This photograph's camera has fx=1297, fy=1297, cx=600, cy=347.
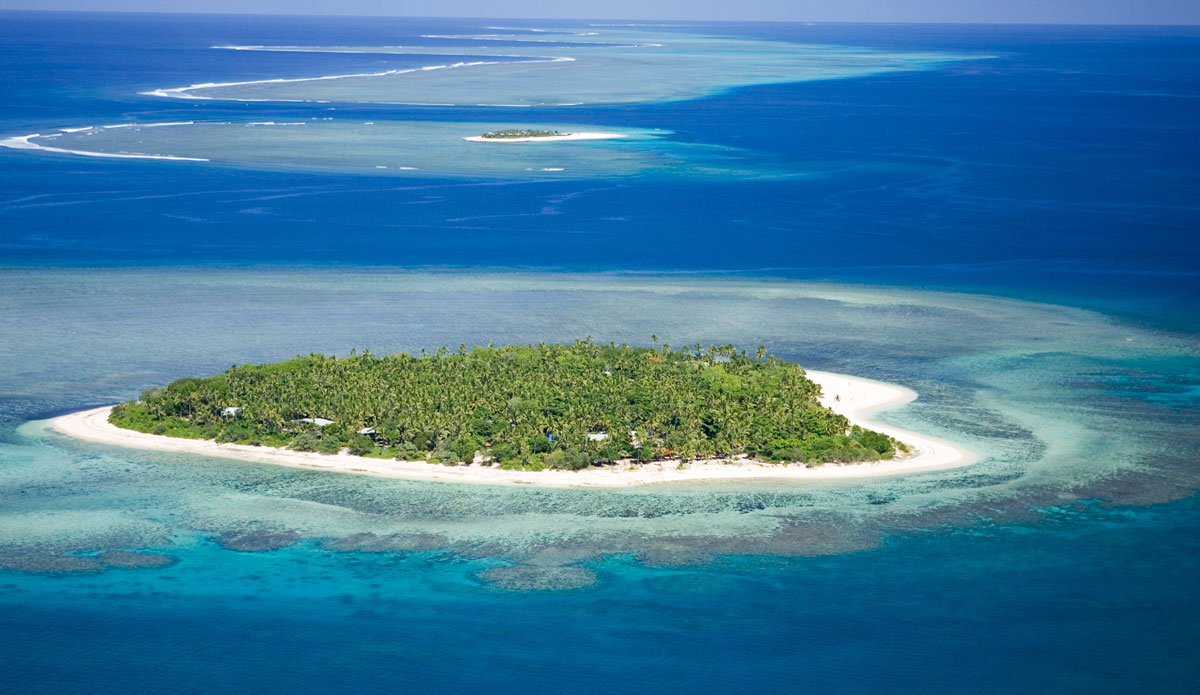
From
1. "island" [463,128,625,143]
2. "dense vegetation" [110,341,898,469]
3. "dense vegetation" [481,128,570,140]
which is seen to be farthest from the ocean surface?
"dense vegetation" [481,128,570,140]

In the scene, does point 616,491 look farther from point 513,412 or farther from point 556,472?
point 513,412

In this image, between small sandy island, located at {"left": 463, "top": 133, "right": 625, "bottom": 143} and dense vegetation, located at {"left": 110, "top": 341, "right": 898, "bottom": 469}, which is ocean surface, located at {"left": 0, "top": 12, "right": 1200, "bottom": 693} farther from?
small sandy island, located at {"left": 463, "top": 133, "right": 625, "bottom": 143}

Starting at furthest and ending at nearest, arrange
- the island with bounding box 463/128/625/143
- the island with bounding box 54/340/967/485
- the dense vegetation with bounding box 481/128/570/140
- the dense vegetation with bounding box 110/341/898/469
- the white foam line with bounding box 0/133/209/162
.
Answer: the dense vegetation with bounding box 481/128/570/140 < the island with bounding box 463/128/625/143 < the white foam line with bounding box 0/133/209/162 < the dense vegetation with bounding box 110/341/898/469 < the island with bounding box 54/340/967/485

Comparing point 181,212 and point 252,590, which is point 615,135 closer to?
point 181,212

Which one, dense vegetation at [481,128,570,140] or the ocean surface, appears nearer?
the ocean surface

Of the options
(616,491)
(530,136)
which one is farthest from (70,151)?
(616,491)

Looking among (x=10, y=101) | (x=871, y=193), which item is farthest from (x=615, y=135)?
(x=10, y=101)
